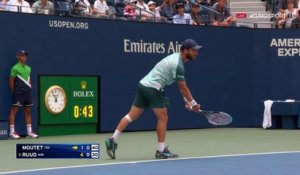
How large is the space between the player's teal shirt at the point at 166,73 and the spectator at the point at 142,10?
8.14 metres

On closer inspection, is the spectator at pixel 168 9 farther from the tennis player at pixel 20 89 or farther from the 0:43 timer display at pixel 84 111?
the tennis player at pixel 20 89


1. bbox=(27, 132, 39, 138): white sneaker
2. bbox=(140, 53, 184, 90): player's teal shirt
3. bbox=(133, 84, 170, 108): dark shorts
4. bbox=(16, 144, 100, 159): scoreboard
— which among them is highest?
bbox=(140, 53, 184, 90): player's teal shirt

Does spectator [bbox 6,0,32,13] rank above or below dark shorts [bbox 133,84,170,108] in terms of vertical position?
above

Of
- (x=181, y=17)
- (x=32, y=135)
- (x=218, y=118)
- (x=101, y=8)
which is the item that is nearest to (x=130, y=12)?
(x=101, y=8)

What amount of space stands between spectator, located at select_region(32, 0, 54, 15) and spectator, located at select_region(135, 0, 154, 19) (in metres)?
2.85

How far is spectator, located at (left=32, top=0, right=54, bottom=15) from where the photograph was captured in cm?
1798

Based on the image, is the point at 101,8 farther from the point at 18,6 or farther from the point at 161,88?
the point at 161,88

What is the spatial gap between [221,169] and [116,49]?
9.02m

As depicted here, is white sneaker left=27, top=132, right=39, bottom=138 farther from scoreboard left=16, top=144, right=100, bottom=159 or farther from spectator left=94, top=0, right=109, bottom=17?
scoreboard left=16, top=144, right=100, bottom=159

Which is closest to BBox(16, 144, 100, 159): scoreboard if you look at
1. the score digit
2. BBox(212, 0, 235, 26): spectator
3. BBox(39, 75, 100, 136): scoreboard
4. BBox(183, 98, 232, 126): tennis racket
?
BBox(183, 98, 232, 126): tennis racket

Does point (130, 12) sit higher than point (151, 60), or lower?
higher

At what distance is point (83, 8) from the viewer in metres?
19.1

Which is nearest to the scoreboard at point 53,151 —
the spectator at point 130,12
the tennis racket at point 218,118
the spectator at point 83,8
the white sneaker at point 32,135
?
the tennis racket at point 218,118

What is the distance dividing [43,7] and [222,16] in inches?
236
